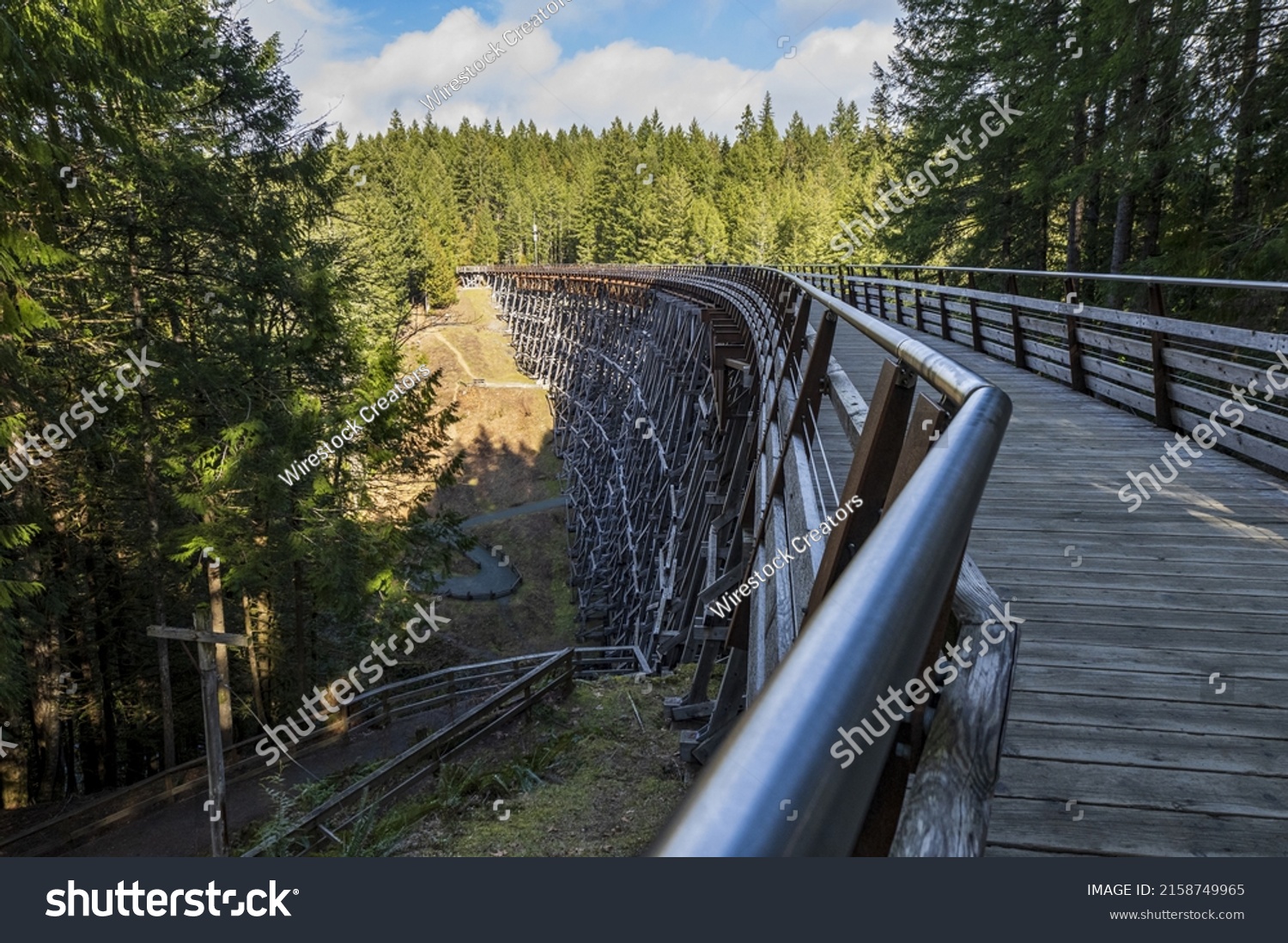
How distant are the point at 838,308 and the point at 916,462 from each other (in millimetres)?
1909

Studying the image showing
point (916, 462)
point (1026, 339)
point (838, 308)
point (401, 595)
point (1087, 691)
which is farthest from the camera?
point (401, 595)

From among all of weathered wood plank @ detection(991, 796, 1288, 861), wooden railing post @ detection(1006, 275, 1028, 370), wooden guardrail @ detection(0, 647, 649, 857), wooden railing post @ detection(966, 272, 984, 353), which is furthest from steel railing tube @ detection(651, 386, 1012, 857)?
wooden railing post @ detection(966, 272, 984, 353)

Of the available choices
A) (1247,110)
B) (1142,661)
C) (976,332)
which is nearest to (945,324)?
(976,332)

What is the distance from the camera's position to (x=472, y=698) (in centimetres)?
1435

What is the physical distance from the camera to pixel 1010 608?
9.37ft

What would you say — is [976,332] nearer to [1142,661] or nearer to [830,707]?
[1142,661]

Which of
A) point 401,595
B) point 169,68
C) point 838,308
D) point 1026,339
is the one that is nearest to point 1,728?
point 401,595

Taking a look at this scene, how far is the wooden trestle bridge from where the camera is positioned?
689 millimetres

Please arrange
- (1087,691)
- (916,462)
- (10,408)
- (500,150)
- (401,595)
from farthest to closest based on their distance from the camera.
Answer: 1. (500,150)
2. (401,595)
3. (10,408)
4. (1087,691)
5. (916,462)

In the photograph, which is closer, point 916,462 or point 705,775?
point 705,775

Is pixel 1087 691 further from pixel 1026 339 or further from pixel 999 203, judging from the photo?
pixel 999 203

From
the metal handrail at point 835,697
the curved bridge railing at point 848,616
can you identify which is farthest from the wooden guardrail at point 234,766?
the metal handrail at point 835,697

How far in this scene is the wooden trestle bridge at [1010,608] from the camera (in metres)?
0.69

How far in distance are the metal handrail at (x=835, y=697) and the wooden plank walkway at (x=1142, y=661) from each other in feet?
3.89
